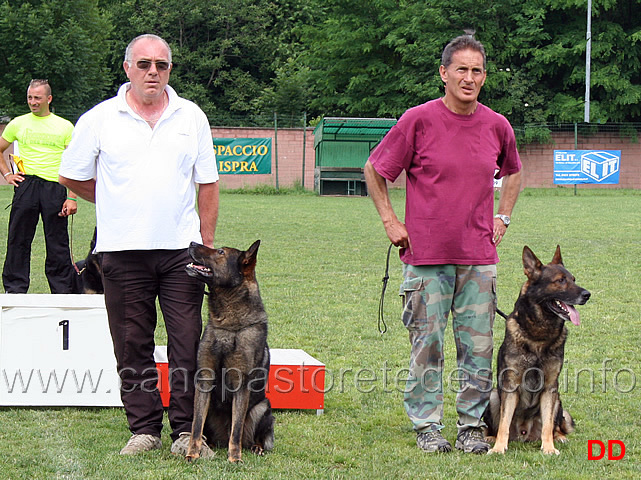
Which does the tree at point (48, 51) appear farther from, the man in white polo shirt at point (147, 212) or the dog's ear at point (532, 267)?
the dog's ear at point (532, 267)

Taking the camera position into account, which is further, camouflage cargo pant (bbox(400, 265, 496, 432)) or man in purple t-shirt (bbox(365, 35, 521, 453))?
camouflage cargo pant (bbox(400, 265, 496, 432))

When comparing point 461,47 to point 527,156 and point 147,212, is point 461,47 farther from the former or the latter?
point 527,156

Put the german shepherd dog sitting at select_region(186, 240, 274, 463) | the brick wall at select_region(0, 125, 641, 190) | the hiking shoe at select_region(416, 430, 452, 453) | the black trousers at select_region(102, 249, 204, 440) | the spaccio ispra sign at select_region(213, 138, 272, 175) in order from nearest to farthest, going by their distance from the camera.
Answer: the german shepherd dog sitting at select_region(186, 240, 274, 463), the black trousers at select_region(102, 249, 204, 440), the hiking shoe at select_region(416, 430, 452, 453), the spaccio ispra sign at select_region(213, 138, 272, 175), the brick wall at select_region(0, 125, 641, 190)

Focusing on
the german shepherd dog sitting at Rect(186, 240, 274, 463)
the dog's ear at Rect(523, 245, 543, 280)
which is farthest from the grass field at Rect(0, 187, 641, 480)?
the dog's ear at Rect(523, 245, 543, 280)

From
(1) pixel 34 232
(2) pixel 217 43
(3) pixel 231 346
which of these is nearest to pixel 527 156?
(2) pixel 217 43

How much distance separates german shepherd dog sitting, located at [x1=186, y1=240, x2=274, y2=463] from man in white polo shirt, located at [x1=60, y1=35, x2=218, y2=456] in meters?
0.15

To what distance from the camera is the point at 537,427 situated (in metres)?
4.73

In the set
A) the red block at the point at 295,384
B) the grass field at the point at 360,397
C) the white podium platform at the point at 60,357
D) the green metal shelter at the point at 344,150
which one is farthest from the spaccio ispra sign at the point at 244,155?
the red block at the point at 295,384

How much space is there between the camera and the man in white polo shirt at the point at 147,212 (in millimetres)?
4285

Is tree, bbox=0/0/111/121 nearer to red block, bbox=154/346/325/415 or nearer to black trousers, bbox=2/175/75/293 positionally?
black trousers, bbox=2/175/75/293

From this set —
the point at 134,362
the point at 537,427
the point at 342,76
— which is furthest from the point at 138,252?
the point at 342,76

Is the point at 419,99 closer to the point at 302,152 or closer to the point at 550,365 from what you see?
the point at 302,152

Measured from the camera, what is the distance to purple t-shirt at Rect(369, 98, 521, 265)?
446cm

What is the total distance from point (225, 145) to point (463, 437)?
27.3 meters
